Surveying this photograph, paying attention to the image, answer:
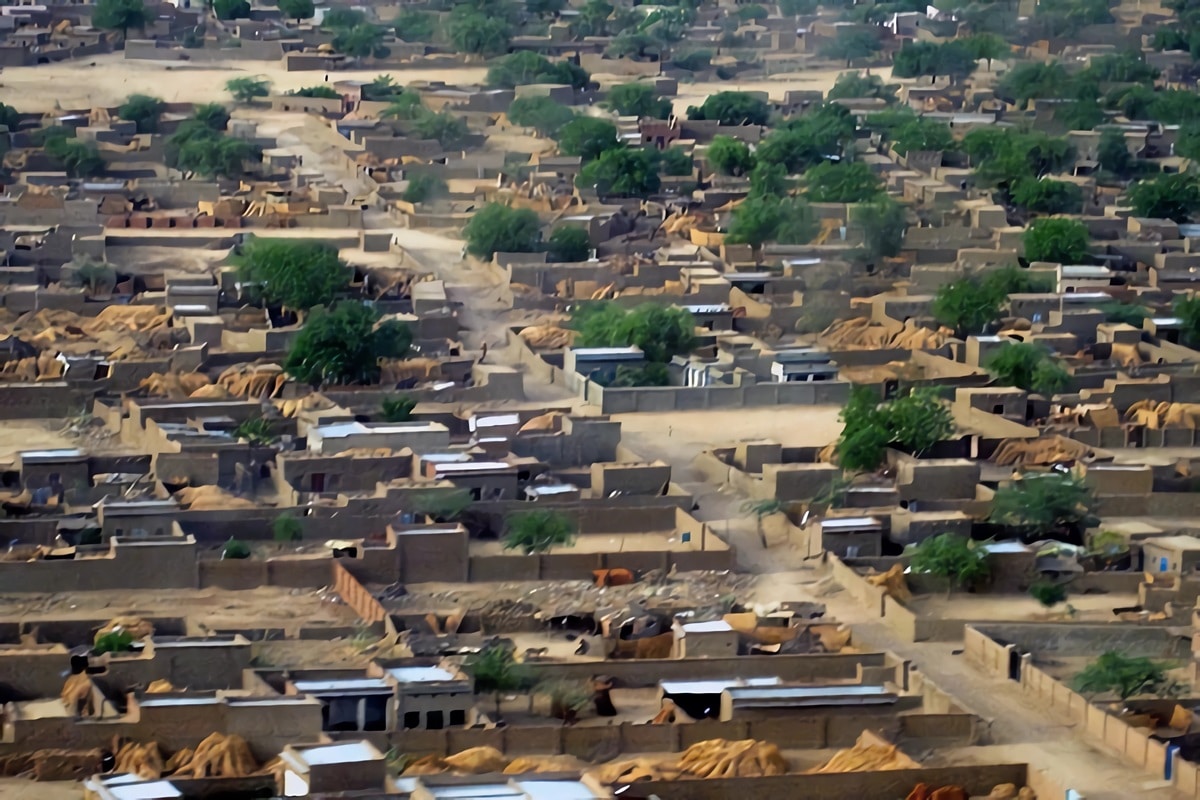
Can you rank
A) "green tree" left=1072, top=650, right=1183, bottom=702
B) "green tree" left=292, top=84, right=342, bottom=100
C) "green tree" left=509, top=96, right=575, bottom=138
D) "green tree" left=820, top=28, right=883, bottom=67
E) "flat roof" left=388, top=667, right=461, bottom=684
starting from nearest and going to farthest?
"flat roof" left=388, top=667, right=461, bottom=684
"green tree" left=1072, top=650, right=1183, bottom=702
"green tree" left=509, top=96, right=575, bottom=138
"green tree" left=292, top=84, right=342, bottom=100
"green tree" left=820, top=28, right=883, bottom=67

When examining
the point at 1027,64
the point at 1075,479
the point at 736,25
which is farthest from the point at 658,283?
the point at 736,25

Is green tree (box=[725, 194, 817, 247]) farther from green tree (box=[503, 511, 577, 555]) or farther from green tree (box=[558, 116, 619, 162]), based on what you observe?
green tree (box=[503, 511, 577, 555])

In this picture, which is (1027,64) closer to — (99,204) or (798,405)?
(99,204)

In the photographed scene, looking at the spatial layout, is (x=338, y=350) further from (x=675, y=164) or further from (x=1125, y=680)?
(x=675, y=164)

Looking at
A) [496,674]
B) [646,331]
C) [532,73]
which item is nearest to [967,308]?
[646,331]

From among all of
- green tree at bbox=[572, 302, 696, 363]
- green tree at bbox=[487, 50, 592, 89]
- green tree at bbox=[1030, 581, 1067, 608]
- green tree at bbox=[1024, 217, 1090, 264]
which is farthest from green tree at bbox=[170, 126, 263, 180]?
green tree at bbox=[1030, 581, 1067, 608]

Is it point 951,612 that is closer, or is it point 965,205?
point 951,612
